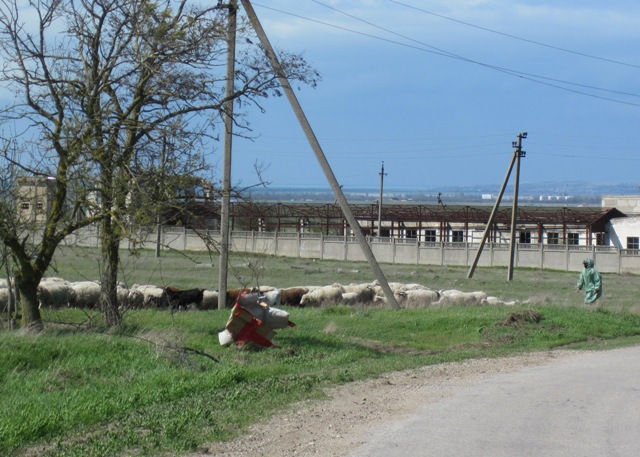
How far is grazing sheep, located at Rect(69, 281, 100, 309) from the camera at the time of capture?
69.6ft

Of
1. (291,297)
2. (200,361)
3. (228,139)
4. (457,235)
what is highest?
(228,139)

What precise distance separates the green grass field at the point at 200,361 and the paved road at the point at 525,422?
1.61 m

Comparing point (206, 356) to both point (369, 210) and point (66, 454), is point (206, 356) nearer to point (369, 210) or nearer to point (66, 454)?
point (66, 454)

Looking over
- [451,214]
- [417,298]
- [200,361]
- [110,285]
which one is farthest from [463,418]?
[451,214]

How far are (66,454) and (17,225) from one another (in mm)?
6772

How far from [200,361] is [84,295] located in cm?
997

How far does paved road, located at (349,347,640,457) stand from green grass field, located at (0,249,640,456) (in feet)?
5.29

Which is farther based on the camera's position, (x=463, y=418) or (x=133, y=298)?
(x=133, y=298)

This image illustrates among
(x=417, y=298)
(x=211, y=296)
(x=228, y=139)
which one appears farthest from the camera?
(x=417, y=298)

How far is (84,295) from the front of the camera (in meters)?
21.3

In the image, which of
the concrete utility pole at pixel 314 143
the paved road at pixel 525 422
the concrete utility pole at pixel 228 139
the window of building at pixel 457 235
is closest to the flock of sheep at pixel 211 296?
the concrete utility pole at pixel 228 139

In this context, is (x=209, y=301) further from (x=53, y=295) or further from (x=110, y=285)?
(x=110, y=285)

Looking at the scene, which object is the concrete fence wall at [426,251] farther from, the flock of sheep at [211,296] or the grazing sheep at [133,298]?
the grazing sheep at [133,298]

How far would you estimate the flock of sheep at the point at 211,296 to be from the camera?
20.8 meters
